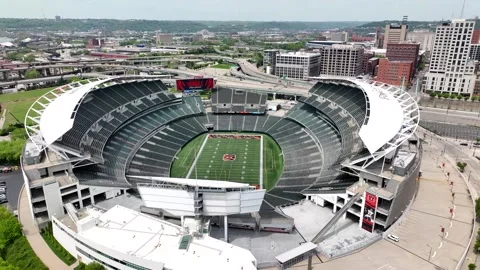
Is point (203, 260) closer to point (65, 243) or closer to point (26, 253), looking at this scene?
point (65, 243)

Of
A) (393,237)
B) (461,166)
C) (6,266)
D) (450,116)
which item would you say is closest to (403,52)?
(450,116)

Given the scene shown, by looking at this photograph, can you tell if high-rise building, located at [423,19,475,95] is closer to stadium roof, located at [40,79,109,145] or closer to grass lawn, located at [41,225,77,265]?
stadium roof, located at [40,79,109,145]

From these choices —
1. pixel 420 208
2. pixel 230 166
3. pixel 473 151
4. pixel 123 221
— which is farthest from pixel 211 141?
pixel 473 151

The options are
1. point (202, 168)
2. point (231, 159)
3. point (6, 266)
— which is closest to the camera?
point (6, 266)

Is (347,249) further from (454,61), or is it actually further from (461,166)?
(454,61)

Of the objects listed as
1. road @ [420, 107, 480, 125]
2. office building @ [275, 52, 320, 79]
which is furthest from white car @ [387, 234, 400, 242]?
office building @ [275, 52, 320, 79]

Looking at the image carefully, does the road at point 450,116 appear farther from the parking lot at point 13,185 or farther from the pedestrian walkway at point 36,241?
the parking lot at point 13,185

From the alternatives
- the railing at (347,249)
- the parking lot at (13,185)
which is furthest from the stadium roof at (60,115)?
the railing at (347,249)

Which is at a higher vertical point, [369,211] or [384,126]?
[384,126]
